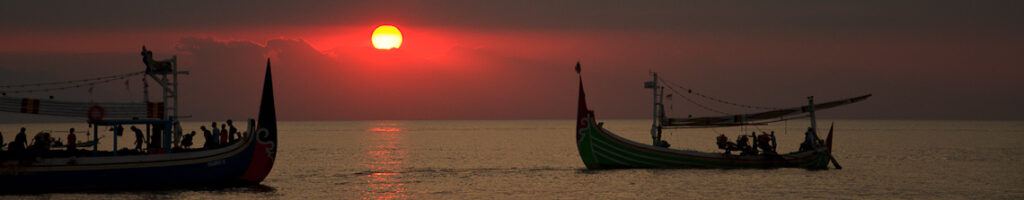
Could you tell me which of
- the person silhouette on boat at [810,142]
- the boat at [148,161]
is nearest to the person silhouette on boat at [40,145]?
the boat at [148,161]

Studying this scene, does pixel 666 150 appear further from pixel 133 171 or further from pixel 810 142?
pixel 133 171

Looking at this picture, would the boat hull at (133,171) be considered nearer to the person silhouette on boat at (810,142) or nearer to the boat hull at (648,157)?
the boat hull at (648,157)

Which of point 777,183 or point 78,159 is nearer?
point 78,159

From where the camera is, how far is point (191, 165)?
37531 mm

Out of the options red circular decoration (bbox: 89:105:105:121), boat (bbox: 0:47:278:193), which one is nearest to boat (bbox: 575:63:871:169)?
boat (bbox: 0:47:278:193)

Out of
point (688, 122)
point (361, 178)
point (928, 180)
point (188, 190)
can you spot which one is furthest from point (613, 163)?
point (188, 190)

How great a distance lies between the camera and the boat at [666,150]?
50.5m

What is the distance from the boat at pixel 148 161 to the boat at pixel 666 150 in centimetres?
1751

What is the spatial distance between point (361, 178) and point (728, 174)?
70.8 ft

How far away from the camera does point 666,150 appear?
5041cm

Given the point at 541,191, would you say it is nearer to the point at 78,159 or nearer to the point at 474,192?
the point at 474,192

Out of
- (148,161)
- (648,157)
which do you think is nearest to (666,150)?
(648,157)

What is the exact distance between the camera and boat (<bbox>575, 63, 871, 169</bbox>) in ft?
166

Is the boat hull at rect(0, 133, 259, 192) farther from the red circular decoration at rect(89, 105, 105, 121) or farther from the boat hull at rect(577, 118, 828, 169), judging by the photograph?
the boat hull at rect(577, 118, 828, 169)
